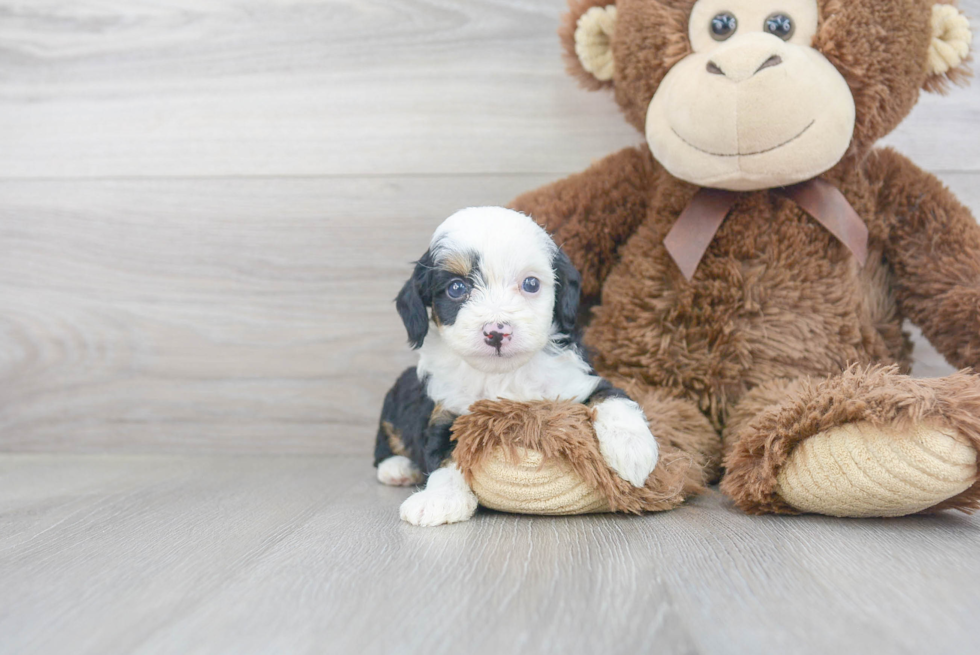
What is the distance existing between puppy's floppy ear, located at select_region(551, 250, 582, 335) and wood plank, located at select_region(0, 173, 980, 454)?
595mm

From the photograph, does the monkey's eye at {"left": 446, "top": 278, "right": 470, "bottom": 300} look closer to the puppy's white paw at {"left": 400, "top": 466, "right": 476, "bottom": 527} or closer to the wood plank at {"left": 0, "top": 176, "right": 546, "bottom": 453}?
the puppy's white paw at {"left": 400, "top": 466, "right": 476, "bottom": 527}

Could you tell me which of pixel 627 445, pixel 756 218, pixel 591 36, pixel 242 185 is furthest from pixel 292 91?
pixel 627 445

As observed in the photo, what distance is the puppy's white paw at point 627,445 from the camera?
1039 mm

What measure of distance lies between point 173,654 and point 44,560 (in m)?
0.41

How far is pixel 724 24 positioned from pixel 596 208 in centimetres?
39

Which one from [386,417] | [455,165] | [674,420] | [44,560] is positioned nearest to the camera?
[44,560]

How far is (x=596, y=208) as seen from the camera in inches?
57.7

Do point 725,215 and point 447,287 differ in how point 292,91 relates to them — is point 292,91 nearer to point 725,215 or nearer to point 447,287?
point 447,287

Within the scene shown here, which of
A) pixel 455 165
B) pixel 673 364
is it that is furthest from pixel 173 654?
pixel 455 165

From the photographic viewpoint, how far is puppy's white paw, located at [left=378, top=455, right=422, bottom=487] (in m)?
1.44

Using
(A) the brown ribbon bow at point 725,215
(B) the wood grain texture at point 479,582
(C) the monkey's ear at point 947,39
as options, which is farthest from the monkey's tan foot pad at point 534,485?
(C) the monkey's ear at point 947,39

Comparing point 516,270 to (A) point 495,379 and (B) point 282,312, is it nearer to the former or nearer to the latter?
(A) point 495,379

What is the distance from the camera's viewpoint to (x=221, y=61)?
176cm

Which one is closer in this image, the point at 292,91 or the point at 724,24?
the point at 724,24
